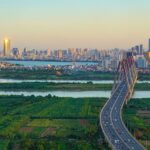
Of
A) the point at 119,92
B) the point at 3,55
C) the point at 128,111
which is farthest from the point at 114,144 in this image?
the point at 3,55

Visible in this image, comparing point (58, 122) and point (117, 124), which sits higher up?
point (117, 124)

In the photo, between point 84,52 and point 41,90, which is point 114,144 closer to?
point 41,90

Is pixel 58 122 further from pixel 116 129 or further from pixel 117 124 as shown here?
pixel 116 129

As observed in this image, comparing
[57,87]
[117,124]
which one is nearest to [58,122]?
[117,124]

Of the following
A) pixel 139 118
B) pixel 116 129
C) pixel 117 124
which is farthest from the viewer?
pixel 139 118

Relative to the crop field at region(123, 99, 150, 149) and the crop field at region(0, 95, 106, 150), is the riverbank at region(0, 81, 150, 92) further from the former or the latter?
the crop field at region(123, 99, 150, 149)

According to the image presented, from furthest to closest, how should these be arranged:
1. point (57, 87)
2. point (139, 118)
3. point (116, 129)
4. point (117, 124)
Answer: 1. point (57, 87)
2. point (139, 118)
3. point (117, 124)
4. point (116, 129)

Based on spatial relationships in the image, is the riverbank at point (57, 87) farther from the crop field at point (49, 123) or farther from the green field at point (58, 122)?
the crop field at point (49, 123)

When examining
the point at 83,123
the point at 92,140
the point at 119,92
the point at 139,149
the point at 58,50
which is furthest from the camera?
the point at 58,50
